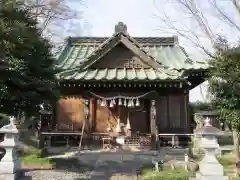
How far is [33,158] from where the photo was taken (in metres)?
13.7

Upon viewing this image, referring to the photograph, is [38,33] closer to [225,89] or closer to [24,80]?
[24,80]

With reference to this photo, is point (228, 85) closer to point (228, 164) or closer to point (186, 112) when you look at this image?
point (228, 164)

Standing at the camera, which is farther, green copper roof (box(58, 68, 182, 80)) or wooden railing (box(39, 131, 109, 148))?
wooden railing (box(39, 131, 109, 148))

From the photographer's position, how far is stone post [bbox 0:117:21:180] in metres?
8.96

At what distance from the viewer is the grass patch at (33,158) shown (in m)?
13.0

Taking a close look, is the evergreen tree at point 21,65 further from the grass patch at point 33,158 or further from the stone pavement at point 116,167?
the grass patch at point 33,158

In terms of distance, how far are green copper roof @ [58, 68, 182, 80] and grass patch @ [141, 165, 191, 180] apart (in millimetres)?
5905

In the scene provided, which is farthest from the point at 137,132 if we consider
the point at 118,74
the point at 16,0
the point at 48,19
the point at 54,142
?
the point at 48,19

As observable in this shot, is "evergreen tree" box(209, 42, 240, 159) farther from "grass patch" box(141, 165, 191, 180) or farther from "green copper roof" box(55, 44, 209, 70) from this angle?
"green copper roof" box(55, 44, 209, 70)

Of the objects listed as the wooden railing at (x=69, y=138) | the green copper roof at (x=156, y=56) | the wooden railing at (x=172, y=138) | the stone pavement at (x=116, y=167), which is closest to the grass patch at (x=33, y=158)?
the wooden railing at (x=69, y=138)

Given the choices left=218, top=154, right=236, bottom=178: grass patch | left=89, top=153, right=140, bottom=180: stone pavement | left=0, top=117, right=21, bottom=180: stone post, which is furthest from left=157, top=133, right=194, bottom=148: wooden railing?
left=0, top=117, right=21, bottom=180: stone post

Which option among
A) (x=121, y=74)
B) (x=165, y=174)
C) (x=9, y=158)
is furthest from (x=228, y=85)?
(x=121, y=74)

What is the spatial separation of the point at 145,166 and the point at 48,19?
58.7ft

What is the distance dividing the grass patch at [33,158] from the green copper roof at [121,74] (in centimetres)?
431
